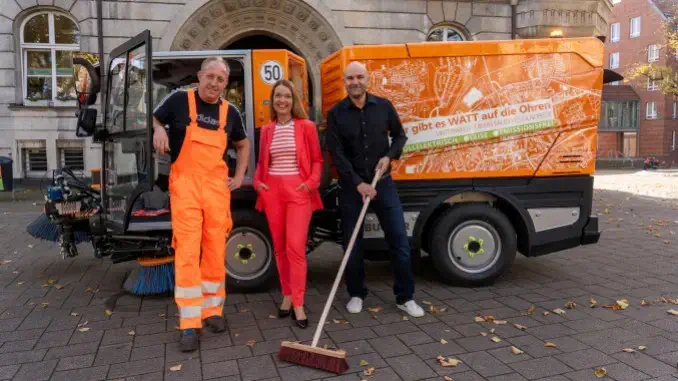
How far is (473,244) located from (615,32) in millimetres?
53401

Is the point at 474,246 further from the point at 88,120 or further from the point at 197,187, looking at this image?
the point at 88,120

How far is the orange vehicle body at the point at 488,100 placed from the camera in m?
4.69

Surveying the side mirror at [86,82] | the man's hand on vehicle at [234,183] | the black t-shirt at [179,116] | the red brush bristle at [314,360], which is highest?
the side mirror at [86,82]

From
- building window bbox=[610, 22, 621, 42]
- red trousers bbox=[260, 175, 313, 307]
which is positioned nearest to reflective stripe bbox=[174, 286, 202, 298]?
red trousers bbox=[260, 175, 313, 307]

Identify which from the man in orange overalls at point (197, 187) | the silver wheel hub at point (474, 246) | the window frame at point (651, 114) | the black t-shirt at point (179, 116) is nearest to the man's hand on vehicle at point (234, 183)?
the man in orange overalls at point (197, 187)

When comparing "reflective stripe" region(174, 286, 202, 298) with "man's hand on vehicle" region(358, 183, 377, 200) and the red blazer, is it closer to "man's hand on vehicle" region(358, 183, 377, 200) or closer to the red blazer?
the red blazer

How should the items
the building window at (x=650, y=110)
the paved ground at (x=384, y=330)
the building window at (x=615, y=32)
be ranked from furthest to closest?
1. the building window at (x=615, y=32)
2. the building window at (x=650, y=110)
3. the paved ground at (x=384, y=330)

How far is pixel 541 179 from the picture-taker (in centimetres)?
492

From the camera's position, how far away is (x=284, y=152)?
4051 millimetres

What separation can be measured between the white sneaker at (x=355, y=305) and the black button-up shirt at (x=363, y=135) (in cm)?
99

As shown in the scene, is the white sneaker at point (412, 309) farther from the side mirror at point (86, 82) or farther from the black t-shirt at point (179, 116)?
the side mirror at point (86, 82)

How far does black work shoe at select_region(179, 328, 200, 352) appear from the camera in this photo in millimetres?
3539

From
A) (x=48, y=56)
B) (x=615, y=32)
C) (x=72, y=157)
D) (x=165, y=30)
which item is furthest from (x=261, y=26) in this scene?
(x=615, y=32)

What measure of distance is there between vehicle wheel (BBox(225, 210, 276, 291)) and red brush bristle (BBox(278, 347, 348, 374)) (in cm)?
155
